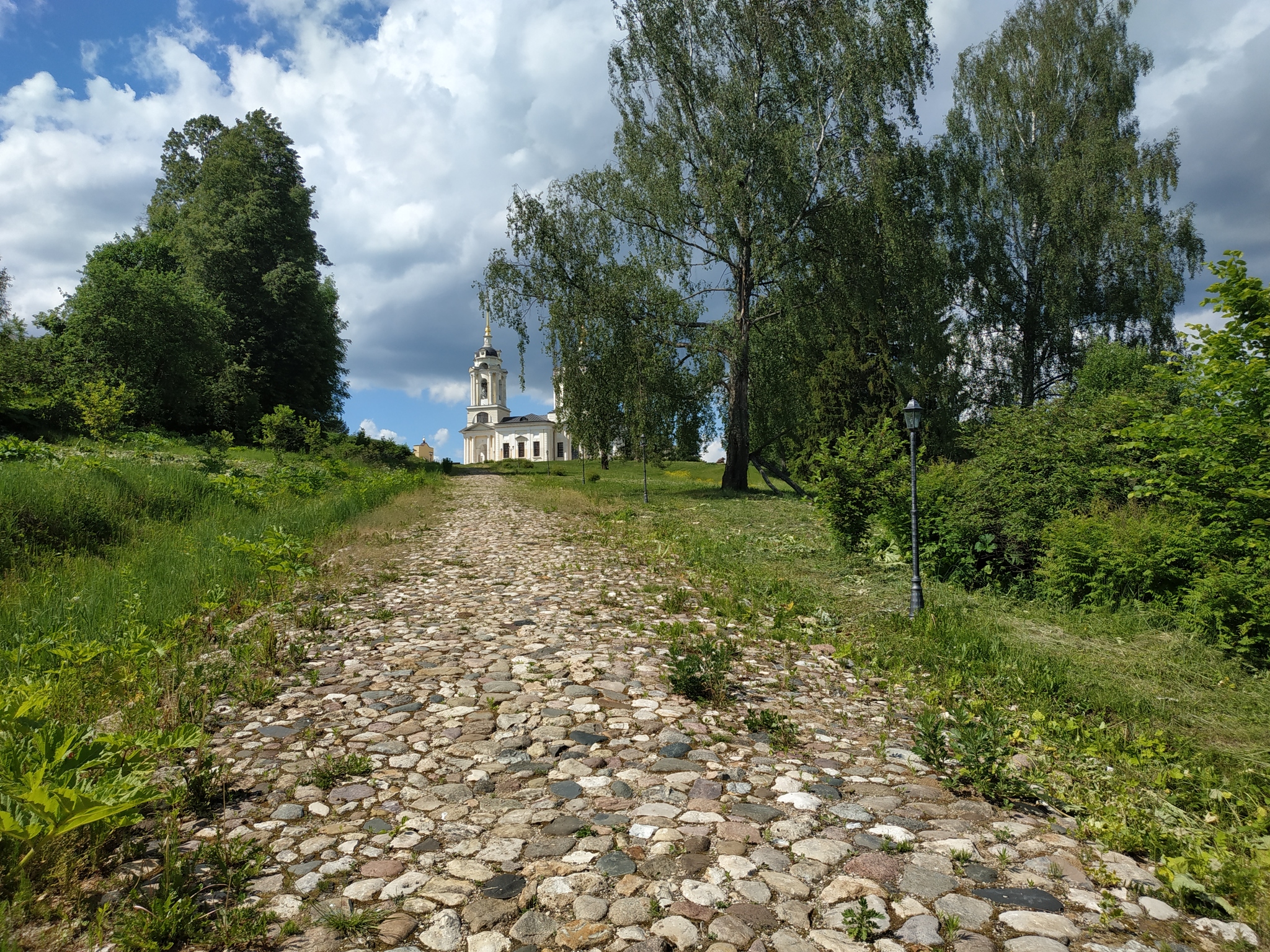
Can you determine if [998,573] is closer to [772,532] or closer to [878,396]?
[772,532]

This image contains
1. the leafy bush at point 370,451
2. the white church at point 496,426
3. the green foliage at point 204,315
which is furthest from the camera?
the white church at point 496,426

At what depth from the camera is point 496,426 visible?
10931 cm

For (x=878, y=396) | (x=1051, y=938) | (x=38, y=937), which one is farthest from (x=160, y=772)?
(x=878, y=396)

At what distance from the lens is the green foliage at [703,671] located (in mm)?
5434

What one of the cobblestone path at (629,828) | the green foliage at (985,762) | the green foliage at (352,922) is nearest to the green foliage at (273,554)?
the cobblestone path at (629,828)

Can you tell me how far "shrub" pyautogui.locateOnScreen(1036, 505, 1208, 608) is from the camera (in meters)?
7.65

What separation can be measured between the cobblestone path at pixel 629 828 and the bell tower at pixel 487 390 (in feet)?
345

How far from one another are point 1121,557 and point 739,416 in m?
15.8

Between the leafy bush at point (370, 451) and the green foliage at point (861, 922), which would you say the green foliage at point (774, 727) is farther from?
the leafy bush at point (370, 451)

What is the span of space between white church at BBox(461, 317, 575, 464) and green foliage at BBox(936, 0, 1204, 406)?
8180 centimetres

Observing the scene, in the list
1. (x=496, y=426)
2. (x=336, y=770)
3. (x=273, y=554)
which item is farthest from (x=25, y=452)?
(x=496, y=426)

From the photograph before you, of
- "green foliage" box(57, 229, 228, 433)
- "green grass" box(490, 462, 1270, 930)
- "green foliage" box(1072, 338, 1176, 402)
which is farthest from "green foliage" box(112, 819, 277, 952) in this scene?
"green foliage" box(57, 229, 228, 433)

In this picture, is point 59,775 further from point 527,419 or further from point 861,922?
point 527,419

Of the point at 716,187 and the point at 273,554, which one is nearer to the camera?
the point at 273,554
